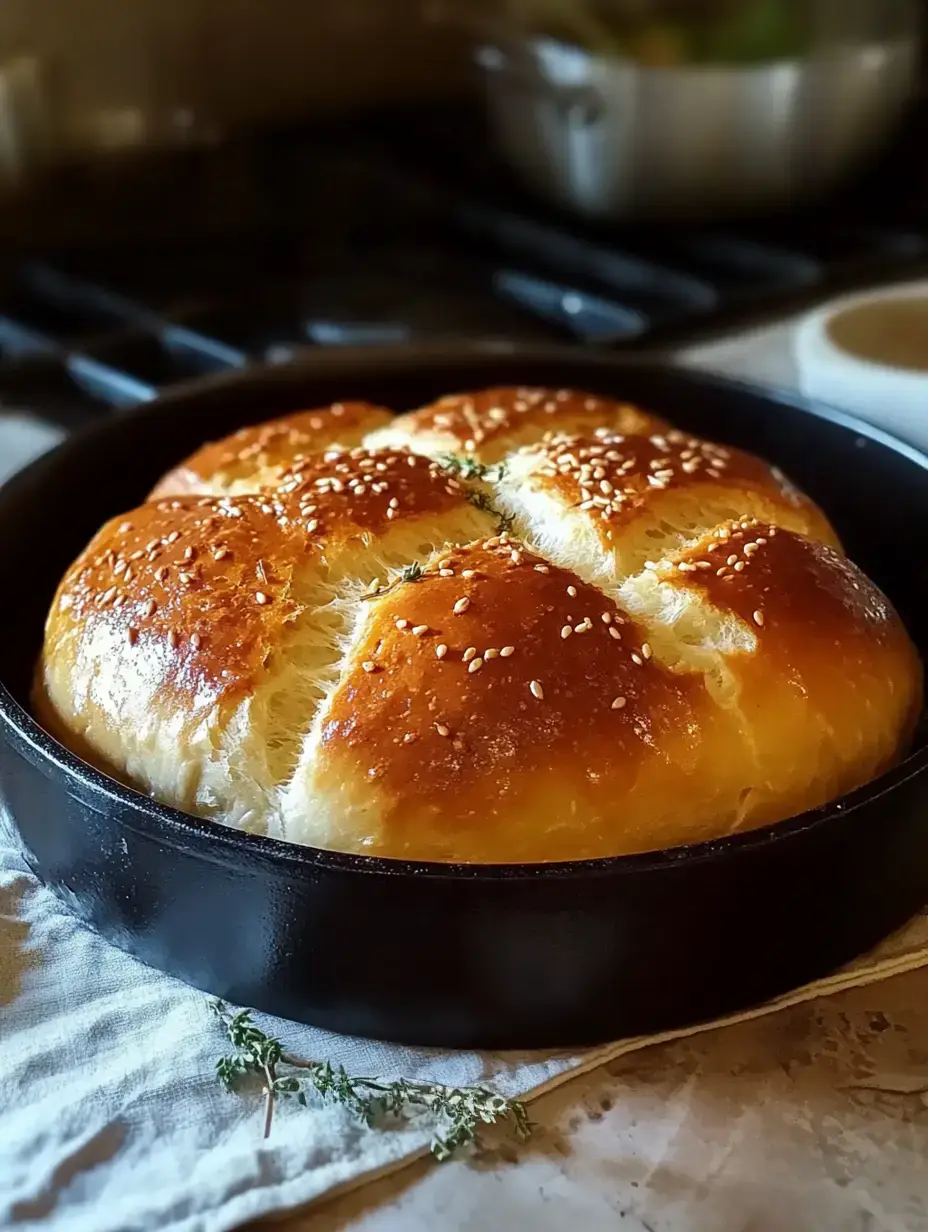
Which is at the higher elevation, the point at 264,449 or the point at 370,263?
the point at 264,449

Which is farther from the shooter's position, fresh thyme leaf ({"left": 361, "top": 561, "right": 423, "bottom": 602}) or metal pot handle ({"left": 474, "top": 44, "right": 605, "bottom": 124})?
metal pot handle ({"left": 474, "top": 44, "right": 605, "bottom": 124})

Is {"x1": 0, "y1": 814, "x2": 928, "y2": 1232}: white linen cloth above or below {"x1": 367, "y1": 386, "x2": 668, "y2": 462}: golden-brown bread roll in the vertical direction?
below

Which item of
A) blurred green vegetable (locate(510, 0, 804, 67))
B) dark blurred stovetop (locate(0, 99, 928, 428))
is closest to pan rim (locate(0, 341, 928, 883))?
dark blurred stovetop (locate(0, 99, 928, 428))

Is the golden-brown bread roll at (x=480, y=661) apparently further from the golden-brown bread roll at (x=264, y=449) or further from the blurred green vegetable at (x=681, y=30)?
the blurred green vegetable at (x=681, y=30)

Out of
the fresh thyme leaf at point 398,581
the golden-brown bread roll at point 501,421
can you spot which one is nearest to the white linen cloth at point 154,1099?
the fresh thyme leaf at point 398,581

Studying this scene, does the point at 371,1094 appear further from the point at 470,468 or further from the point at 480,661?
the point at 470,468

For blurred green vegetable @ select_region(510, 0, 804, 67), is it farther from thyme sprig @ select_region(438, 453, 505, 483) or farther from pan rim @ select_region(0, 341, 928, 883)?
pan rim @ select_region(0, 341, 928, 883)

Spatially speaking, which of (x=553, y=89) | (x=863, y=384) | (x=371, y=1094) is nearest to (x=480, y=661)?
(x=371, y=1094)
